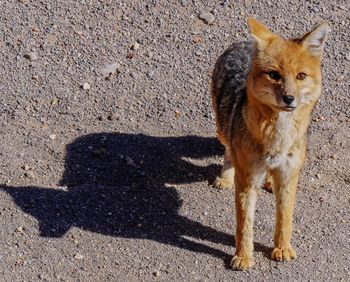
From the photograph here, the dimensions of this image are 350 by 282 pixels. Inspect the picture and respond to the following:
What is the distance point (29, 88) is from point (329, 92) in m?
3.21

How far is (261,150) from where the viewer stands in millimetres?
6617

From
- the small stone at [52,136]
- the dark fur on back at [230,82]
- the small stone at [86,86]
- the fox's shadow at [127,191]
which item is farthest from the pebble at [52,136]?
the dark fur on back at [230,82]

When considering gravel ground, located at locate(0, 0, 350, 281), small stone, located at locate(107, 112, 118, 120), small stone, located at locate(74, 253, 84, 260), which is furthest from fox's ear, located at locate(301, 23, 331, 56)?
small stone, located at locate(107, 112, 118, 120)

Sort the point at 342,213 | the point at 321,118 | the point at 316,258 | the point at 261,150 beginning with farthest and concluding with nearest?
the point at 321,118 → the point at 342,213 → the point at 316,258 → the point at 261,150

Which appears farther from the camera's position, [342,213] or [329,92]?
[329,92]

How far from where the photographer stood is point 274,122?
21.2ft

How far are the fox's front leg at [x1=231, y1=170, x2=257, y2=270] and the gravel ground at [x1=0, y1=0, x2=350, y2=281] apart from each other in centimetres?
11

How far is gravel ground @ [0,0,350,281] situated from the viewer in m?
7.15

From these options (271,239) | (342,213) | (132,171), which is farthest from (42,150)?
(342,213)

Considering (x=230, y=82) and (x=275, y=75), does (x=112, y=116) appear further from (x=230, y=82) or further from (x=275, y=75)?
(x=275, y=75)

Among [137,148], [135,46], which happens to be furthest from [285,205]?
[135,46]

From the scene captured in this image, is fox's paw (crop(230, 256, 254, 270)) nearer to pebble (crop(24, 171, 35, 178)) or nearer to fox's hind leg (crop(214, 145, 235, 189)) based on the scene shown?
fox's hind leg (crop(214, 145, 235, 189))

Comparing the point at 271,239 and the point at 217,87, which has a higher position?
the point at 217,87

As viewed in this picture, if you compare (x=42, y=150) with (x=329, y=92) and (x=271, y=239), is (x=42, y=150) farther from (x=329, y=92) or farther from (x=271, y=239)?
(x=329, y=92)
